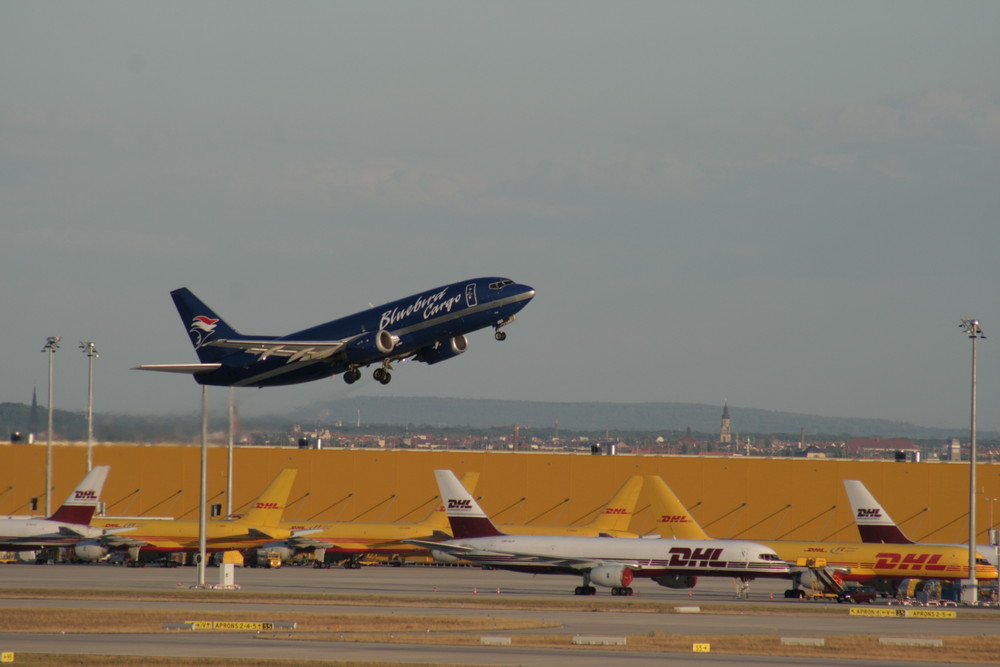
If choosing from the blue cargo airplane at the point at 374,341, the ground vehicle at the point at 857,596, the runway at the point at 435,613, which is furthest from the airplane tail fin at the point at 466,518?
the blue cargo airplane at the point at 374,341

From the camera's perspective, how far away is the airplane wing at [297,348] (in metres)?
63.0

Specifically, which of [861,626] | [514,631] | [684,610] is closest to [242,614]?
[514,631]

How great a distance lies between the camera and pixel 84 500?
321 feet

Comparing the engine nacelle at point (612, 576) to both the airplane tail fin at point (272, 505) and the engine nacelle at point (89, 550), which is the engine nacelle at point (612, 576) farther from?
the engine nacelle at point (89, 550)

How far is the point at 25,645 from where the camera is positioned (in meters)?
49.3

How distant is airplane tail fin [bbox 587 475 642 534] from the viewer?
3944 inches

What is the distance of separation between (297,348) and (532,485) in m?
68.3

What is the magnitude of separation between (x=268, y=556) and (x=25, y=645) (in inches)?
2261

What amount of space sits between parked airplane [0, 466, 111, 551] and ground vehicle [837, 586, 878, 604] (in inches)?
2016

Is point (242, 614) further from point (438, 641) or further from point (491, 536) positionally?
point (491, 536)

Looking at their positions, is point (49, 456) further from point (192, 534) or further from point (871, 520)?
point (871, 520)

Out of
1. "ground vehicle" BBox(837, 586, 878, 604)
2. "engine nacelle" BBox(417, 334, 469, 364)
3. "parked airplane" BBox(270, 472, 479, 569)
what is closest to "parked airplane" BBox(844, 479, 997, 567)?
"ground vehicle" BBox(837, 586, 878, 604)

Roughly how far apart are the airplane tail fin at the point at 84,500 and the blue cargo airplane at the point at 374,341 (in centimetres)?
3536

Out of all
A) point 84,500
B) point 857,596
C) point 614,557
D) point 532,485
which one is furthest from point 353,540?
point 857,596
